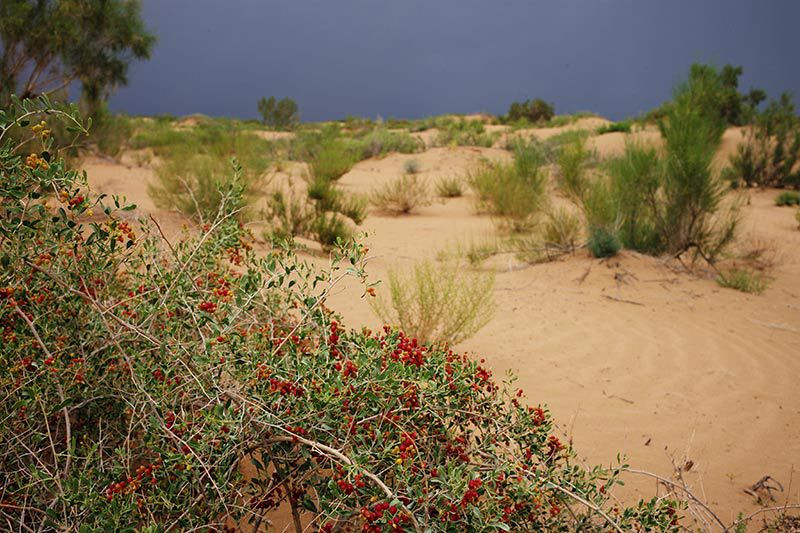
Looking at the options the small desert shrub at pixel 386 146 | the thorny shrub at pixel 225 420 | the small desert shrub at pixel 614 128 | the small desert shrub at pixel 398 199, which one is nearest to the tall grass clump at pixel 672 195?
the small desert shrub at pixel 398 199

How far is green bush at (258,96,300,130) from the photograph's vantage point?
122 feet

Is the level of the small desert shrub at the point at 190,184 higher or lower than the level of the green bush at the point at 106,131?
lower

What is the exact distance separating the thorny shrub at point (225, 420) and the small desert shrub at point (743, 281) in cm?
601

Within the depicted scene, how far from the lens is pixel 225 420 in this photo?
1750 millimetres

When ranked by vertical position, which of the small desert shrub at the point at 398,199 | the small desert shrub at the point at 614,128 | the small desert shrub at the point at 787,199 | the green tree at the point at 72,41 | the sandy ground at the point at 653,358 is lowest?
the sandy ground at the point at 653,358

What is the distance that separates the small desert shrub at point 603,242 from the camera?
7957 mm

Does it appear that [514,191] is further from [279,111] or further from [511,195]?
[279,111]

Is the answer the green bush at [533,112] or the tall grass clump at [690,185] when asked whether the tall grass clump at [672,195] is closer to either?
the tall grass clump at [690,185]

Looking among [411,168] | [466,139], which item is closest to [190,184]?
[411,168]

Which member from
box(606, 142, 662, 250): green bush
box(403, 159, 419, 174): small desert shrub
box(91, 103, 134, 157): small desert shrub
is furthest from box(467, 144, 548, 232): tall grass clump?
box(91, 103, 134, 157): small desert shrub

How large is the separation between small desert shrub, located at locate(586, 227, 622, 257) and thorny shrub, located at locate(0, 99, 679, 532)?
5922mm

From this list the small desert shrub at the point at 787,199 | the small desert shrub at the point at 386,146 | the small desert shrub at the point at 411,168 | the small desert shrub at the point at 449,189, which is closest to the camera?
the small desert shrub at the point at 787,199

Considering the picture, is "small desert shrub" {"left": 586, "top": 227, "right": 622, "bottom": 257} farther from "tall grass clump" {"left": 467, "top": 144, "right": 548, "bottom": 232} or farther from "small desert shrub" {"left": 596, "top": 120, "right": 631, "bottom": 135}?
"small desert shrub" {"left": 596, "top": 120, "right": 631, "bottom": 135}

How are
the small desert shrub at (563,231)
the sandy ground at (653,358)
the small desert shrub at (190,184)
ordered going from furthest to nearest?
1. the small desert shrub at (190,184)
2. the small desert shrub at (563,231)
3. the sandy ground at (653,358)
